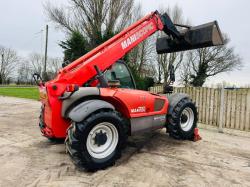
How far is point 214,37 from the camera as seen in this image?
17.0ft

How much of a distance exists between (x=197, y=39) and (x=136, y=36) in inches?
54.8

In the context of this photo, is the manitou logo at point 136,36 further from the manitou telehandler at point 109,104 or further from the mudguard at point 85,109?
the mudguard at point 85,109

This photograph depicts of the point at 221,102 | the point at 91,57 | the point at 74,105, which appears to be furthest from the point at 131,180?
the point at 221,102

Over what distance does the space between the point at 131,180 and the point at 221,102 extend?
534cm

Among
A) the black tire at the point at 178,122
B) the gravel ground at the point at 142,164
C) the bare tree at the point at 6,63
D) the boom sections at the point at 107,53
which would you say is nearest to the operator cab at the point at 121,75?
the boom sections at the point at 107,53

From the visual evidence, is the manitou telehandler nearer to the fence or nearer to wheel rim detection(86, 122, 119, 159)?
wheel rim detection(86, 122, 119, 159)

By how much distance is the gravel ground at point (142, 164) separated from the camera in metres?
3.42

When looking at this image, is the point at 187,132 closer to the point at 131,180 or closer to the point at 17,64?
the point at 131,180

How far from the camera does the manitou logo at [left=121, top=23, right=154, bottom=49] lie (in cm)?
493

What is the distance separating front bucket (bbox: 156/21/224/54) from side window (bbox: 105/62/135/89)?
4.48ft

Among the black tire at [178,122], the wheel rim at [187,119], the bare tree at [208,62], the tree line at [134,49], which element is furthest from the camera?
the bare tree at [208,62]

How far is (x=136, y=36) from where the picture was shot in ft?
16.8

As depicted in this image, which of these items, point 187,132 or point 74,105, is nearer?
point 74,105

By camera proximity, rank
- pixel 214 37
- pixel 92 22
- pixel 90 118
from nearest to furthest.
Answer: pixel 90 118 → pixel 214 37 → pixel 92 22
